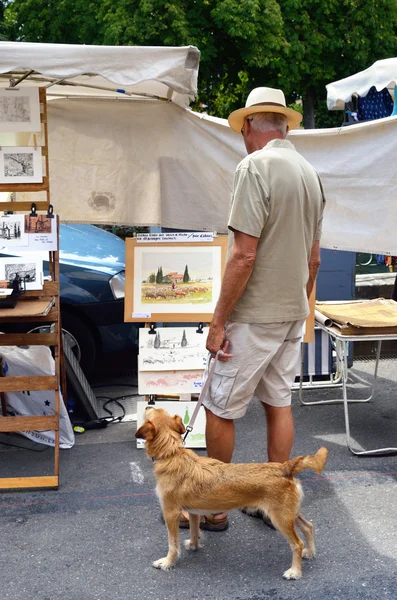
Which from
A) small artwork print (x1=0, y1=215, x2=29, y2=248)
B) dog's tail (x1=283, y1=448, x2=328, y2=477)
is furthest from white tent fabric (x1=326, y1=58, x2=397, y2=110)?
dog's tail (x1=283, y1=448, x2=328, y2=477)

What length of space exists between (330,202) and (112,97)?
1708 millimetres

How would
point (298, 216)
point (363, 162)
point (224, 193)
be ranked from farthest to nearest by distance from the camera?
point (224, 193) < point (363, 162) < point (298, 216)

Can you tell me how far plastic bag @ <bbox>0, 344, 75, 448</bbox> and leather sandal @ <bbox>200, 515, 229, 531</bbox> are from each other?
1408 millimetres

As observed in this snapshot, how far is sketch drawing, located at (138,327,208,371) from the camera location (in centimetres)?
467

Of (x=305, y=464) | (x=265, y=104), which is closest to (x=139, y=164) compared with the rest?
(x=265, y=104)

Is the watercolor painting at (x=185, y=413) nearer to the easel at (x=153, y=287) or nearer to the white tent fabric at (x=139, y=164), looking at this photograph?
the easel at (x=153, y=287)

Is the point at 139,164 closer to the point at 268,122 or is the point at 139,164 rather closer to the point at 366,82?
the point at 268,122

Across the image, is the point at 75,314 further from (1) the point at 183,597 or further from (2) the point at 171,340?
(1) the point at 183,597

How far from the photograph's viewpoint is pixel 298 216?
336 centimetres

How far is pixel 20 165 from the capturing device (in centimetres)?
447

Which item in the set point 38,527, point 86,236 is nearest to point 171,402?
point 38,527

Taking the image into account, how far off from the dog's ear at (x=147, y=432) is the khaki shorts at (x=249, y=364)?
16.0 inches

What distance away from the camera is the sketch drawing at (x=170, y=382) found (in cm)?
468

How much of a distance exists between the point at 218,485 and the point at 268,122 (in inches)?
68.8
